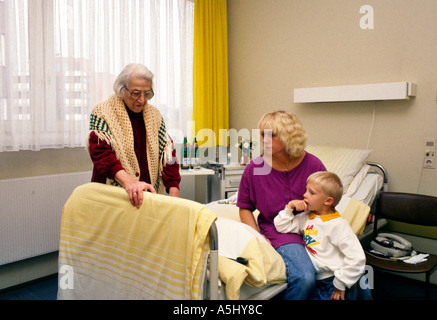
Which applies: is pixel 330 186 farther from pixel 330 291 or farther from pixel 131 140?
pixel 131 140

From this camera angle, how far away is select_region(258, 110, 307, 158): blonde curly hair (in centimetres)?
183

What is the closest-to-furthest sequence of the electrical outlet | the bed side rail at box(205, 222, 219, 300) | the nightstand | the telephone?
the bed side rail at box(205, 222, 219, 300) < the telephone < the electrical outlet < the nightstand

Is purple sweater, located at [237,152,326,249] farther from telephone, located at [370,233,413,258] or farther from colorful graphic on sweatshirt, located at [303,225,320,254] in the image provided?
telephone, located at [370,233,413,258]

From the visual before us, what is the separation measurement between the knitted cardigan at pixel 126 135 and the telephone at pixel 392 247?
141 cm

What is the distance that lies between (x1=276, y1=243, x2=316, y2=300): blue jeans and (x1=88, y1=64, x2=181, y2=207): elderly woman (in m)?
0.70

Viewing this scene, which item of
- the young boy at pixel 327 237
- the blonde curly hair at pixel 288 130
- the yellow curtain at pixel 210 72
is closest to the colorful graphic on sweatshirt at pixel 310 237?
the young boy at pixel 327 237

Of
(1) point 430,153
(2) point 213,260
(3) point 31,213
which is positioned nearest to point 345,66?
(1) point 430,153

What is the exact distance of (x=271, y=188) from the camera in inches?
73.9

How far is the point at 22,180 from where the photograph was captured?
2.45 metres

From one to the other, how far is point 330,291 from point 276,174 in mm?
612

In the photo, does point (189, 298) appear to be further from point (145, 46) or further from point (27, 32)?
point (145, 46)

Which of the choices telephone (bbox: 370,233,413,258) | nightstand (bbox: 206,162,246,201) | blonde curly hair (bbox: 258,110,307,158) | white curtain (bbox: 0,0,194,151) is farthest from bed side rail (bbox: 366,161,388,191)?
white curtain (bbox: 0,0,194,151)
